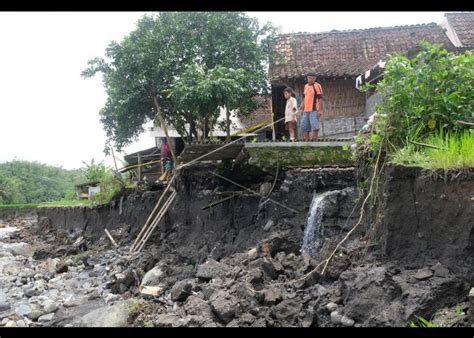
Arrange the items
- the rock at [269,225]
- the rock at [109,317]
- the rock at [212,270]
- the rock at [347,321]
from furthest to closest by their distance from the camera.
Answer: the rock at [269,225], the rock at [212,270], the rock at [109,317], the rock at [347,321]

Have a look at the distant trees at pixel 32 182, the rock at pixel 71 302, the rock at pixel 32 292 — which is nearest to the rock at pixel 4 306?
the rock at pixel 32 292

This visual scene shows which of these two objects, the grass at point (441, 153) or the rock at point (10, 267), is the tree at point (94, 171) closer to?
the rock at point (10, 267)

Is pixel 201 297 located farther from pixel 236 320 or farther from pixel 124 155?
pixel 124 155

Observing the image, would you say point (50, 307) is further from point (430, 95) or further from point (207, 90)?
point (430, 95)

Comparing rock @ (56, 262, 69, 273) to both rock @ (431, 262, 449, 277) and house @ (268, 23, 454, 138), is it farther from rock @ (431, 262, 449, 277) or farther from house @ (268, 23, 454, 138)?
rock @ (431, 262, 449, 277)

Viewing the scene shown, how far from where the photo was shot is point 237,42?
675 inches

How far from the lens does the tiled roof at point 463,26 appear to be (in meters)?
16.7

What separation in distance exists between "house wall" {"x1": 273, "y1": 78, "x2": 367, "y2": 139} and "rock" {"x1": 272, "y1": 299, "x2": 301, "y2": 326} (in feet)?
31.1

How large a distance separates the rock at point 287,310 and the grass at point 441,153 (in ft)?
7.50

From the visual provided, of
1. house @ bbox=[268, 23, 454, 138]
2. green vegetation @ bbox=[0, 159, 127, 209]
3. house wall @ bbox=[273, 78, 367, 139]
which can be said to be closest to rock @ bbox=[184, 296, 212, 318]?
house wall @ bbox=[273, 78, 367, 139]

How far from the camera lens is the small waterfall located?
28.0 ft

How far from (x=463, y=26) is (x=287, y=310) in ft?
51.9

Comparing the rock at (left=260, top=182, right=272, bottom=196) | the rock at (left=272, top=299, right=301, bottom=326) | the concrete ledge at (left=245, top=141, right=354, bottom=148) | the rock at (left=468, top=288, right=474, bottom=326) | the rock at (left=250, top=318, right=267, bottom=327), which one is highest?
the concrete ledge at (left=245, top=141, right=354, bottom=148)

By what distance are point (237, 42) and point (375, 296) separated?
44.6 feet
